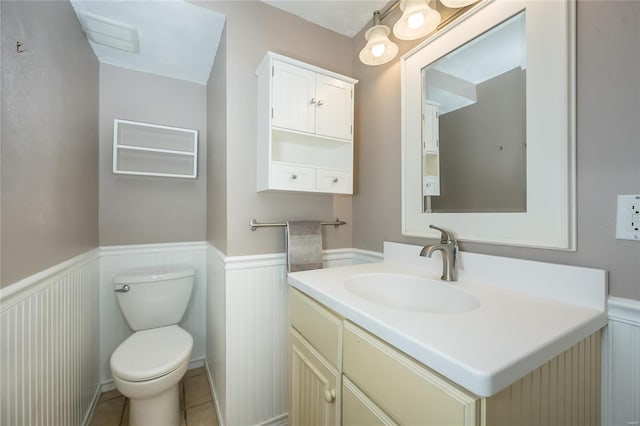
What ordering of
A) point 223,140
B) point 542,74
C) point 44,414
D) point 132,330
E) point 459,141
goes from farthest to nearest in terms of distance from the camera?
point 132,330 → point 223,140 → point 459,141 → point 44,414 → point 542,74

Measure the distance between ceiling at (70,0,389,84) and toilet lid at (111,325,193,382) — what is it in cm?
173

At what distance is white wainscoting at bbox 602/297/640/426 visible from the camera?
0.65 metres

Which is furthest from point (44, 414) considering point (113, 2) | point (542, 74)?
point (542, 74)

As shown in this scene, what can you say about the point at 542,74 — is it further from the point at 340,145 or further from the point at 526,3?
the point at 340,145

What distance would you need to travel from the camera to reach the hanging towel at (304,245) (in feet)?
4.30

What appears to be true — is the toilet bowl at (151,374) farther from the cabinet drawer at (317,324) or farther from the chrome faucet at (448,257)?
the chrome faucet at (448,257)

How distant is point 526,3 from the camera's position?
82cm

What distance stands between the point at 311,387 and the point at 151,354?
2.98 feet

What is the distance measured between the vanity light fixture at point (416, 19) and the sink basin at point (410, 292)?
3.37ft

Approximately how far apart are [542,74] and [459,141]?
0.33 metres

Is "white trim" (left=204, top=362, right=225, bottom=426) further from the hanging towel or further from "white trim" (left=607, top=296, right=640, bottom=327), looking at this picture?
"white trim" (left=607, top=296, right=640, bottom=327)

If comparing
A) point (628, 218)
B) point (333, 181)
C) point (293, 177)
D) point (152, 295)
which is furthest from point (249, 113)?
point (628, 218)

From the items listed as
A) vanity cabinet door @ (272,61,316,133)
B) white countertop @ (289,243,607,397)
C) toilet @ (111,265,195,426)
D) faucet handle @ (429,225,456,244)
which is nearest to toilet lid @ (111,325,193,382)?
toilet @ (111,265,195,426)

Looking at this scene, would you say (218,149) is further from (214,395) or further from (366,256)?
(214,395)
